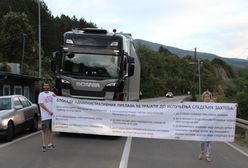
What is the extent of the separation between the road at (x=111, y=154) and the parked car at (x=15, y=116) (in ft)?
1.29

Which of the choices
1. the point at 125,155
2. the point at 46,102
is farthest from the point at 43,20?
the point at 125,155

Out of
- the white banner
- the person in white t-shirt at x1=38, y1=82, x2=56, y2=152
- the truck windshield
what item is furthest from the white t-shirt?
the truck windshield

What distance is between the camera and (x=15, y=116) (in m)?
17.0

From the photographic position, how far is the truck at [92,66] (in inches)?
703

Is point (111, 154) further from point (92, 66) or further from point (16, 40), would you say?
point (16, 40)

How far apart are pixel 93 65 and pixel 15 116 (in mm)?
3383

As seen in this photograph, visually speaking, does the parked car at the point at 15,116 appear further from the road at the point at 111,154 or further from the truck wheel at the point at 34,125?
the road at the point at 111,154

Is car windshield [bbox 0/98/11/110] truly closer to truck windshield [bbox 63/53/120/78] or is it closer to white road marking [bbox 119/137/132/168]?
truck windshield [bbox 63/53/120/78]

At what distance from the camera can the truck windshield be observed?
59.6ft

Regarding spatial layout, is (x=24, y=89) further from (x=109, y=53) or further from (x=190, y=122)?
(x=190, y=122)

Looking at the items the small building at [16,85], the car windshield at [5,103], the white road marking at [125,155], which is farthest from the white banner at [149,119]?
the small building at [16,85]

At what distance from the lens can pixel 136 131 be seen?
44.6 feet

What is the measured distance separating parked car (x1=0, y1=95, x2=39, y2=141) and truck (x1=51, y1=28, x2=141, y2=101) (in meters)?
1.52

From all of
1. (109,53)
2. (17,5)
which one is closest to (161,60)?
(17,5)
